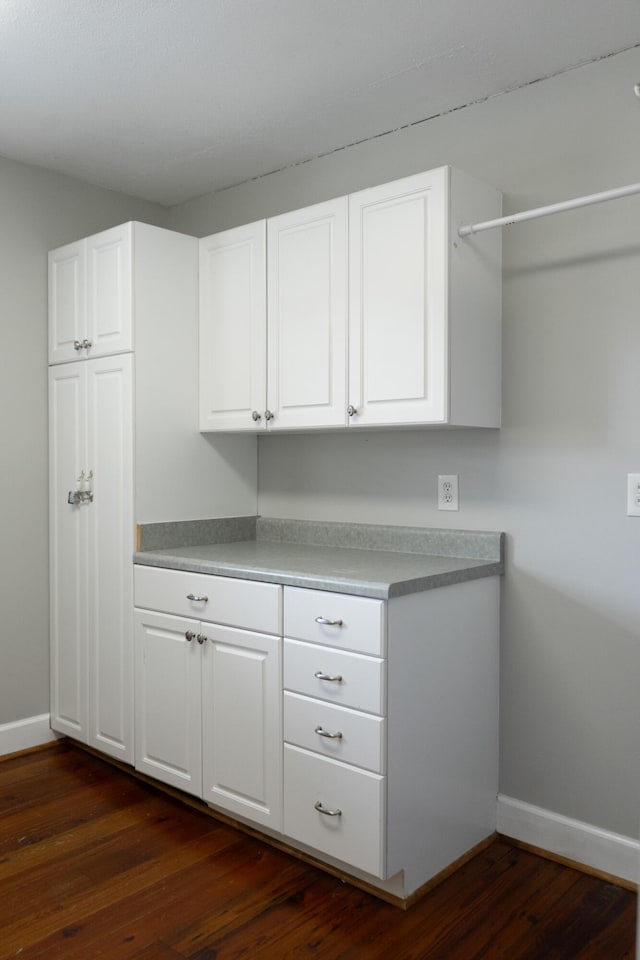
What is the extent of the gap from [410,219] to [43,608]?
216cm

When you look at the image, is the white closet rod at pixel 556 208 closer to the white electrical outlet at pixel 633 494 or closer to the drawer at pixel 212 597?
the white electrical outlet at pixel 633 494

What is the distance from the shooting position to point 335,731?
2100 millimetres

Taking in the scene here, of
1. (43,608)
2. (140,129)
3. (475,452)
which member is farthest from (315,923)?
(140,129)

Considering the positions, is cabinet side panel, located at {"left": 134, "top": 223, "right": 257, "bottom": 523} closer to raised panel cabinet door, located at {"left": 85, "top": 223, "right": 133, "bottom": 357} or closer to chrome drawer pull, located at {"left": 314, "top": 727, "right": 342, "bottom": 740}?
raised panel cabinet door, located at {"left": 85, "top": 223, "right": 133, "bottom": 357}

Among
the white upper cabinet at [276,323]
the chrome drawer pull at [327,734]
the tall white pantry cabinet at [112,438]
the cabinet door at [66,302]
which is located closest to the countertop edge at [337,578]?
the tall white pantry cabinet at [112,438]

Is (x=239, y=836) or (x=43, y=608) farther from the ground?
(x=43, y=608)

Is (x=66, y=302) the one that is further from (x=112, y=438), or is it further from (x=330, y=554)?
(x=330, y=554)

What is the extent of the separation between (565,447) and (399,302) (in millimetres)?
671

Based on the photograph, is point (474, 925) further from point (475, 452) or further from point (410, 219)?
point (410, 219)

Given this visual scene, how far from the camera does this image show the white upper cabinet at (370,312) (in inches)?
88.0

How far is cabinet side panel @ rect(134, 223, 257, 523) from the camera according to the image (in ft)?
9.14

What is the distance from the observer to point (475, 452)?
250 cm

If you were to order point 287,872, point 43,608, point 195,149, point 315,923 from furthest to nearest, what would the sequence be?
point 43,608
point 195,149
point 287,872
point 315,923

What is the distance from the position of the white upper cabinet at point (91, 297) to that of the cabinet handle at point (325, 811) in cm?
168
